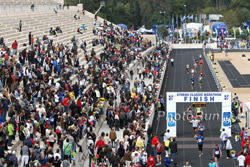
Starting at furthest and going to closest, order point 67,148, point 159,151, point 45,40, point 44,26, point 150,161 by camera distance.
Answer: point 44,26
point 45,40
point 159,151
point 150,161
point 67,148

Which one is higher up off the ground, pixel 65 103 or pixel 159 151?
pixel 65 103

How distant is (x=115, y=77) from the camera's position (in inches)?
1607

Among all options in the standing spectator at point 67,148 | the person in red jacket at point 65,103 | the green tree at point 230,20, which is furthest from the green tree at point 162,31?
the standing spectator at point 67,148

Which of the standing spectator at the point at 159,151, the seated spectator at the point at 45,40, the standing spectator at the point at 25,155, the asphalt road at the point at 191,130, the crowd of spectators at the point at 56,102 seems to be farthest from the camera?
the seated spectator at the point at 45,40

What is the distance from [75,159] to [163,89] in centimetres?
2413

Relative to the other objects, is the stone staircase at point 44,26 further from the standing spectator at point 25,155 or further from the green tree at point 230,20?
the green tree at point 230,20

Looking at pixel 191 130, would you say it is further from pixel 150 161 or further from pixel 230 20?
pixel 230 20

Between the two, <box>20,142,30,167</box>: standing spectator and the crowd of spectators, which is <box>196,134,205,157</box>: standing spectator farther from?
<box>20,142,30,167</box>: standing spectator

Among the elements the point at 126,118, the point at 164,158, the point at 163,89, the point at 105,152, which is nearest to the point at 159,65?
the point at 163,89

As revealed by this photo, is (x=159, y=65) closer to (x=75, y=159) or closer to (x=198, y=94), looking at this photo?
(x=198, y=94)

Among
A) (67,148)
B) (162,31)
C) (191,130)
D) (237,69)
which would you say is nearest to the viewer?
(67,148)

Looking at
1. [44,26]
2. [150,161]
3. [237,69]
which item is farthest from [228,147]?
[237,69]

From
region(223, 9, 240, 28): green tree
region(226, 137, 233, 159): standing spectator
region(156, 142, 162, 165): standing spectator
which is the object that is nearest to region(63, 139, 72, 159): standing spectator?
region(156, 142, 162, 165): standing spectator

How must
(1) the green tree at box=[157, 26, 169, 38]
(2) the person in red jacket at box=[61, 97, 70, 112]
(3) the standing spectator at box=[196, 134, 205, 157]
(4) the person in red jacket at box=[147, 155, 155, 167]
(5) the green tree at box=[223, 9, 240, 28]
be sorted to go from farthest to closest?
(5) the green tree at box=[223, 9, 240, 28] → (1) the green tree at box=[157, 26, 169, 38] → (2) the person in red jacket at box=[61, 97, 70, 112] → (3) the standing spectator at box=[196, 134, 205, 157] → (4) the person in red jacket at box=[147, 155, 155, 167]
